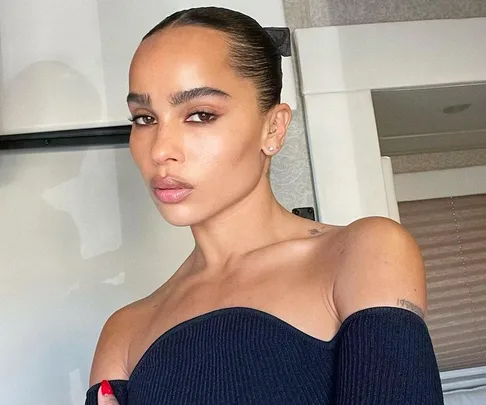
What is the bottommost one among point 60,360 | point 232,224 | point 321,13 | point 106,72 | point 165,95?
point 60,360

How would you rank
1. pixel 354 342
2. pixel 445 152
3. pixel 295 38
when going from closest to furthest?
pixel 354 342
pixel 295 38
pixel 445 152

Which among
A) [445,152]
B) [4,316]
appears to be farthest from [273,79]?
[445,152]

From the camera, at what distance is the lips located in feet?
2.13

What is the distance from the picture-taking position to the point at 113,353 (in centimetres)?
77

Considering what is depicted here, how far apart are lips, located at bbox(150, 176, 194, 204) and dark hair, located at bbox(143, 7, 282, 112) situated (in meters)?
0.12

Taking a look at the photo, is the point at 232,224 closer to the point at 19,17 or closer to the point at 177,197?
the point at 177,197

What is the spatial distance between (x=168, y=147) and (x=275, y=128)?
0.41 feet

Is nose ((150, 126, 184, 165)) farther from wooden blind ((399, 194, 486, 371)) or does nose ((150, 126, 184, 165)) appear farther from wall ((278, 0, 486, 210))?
wooden blind ((399, 194, 486, 371))

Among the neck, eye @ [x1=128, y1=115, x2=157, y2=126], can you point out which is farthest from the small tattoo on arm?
eye @ [x1=128, y1=115, x2=157, y2=126]

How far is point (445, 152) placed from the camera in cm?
228

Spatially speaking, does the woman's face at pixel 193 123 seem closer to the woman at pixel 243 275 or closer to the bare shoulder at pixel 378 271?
the woman at pixel 243 275

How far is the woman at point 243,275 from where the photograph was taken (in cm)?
55

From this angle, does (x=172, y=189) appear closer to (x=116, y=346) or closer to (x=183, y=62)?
(x=183, y=62)

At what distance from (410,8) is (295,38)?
266 millimetres
